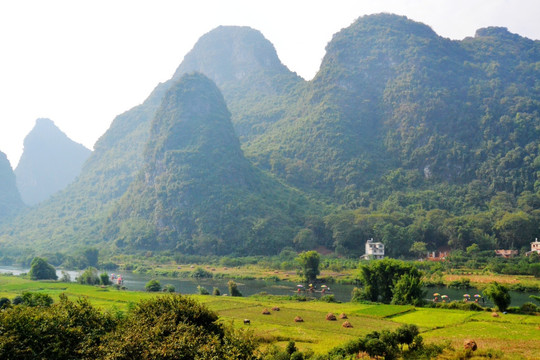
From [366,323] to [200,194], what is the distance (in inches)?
3789

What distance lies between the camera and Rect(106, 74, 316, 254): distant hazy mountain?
106 metres

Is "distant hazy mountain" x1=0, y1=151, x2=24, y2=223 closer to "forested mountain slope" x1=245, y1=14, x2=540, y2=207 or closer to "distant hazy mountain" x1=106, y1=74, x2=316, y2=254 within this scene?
"distant hazy mountain" x1=106, y1=74, x2=316, y2=254

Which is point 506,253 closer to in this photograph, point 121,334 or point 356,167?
point 356,167

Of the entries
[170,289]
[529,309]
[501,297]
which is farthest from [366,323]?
[170,289]

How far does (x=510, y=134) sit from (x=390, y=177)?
3575 cm

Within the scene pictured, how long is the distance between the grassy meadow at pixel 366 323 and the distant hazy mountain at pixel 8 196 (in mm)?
161992

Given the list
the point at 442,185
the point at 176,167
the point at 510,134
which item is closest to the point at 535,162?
the point at 510,134

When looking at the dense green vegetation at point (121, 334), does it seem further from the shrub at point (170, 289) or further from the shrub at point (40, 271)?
the shrub at point (40, 271)

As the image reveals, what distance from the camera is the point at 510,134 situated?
12631cm

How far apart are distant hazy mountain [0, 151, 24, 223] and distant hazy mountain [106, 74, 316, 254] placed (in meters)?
74.2

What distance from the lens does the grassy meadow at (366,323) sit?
22.7m

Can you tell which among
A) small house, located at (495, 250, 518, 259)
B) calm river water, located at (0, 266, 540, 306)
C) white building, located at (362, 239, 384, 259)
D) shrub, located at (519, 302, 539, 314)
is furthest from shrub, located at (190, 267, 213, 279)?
small house, located at (495, 250, 518, 259)

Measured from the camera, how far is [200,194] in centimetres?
12144

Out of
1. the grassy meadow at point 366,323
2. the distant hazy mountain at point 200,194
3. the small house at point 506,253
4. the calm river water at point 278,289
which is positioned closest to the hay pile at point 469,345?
the grassy meadow at point 366,323
